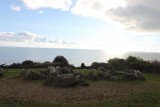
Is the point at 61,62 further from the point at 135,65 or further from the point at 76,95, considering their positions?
the point at 76,95

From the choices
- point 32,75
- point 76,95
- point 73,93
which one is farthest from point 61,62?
point 76,95

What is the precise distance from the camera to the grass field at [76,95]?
52.5 feet

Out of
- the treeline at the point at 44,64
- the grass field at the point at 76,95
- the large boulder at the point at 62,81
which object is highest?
the treeline at the point at 44,64

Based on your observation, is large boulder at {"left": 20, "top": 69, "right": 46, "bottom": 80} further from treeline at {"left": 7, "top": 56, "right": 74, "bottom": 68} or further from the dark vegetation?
treeline at {"left": 7, "top": 56, "right": 74, "bottom": 68}

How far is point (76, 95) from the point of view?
1855 centimetres

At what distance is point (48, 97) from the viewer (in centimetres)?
1764

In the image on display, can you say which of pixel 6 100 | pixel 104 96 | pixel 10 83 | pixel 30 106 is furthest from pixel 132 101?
pixel 10 83

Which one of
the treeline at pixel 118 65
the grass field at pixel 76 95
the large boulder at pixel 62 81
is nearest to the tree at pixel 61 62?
the treeline at pixel 118 65

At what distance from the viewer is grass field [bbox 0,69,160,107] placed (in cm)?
1600

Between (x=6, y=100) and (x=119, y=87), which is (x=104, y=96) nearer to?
(x=119, y=87)

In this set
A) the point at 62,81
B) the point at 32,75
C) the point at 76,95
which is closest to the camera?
the point at 76,95

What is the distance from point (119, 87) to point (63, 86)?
438cm

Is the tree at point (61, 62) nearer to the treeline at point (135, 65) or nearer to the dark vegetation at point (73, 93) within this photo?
the treeline at point (135, 65)

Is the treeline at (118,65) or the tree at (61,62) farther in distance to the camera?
the tree at (61,62)
